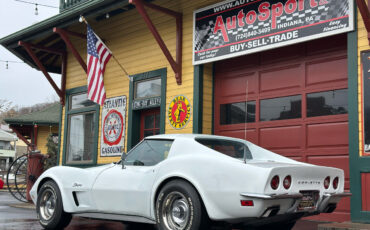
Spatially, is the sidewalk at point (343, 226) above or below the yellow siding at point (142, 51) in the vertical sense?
below

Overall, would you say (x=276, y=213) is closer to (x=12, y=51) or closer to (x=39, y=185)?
(x=39, y=185)

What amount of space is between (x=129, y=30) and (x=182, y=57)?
7.66ft

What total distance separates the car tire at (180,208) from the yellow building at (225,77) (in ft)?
10.9

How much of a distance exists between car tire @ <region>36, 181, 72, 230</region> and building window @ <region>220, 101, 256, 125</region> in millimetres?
4513

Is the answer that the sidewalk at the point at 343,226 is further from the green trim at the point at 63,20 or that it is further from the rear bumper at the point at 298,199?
the green trim at the point at 63,20

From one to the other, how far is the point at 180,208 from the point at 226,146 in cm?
122

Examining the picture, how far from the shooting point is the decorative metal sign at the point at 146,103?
1180cm

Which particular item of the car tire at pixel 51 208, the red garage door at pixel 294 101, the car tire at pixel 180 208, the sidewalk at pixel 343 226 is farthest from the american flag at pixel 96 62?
the sidewalk at pixel 343 226

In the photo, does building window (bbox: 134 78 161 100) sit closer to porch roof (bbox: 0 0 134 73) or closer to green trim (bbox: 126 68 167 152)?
green trim (bbox: 126 68 167 152)

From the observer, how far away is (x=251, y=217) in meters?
5.00

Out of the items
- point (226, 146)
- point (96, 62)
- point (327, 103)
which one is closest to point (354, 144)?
point (327, 103)

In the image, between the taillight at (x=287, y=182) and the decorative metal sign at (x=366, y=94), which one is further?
the decorative metal sign at (x=366, y=94)

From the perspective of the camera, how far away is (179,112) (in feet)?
36.4

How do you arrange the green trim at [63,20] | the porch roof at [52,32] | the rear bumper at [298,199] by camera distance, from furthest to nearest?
the porch roof at [52,32], the green trim at [63,20], the rear bumper at [298,199]
